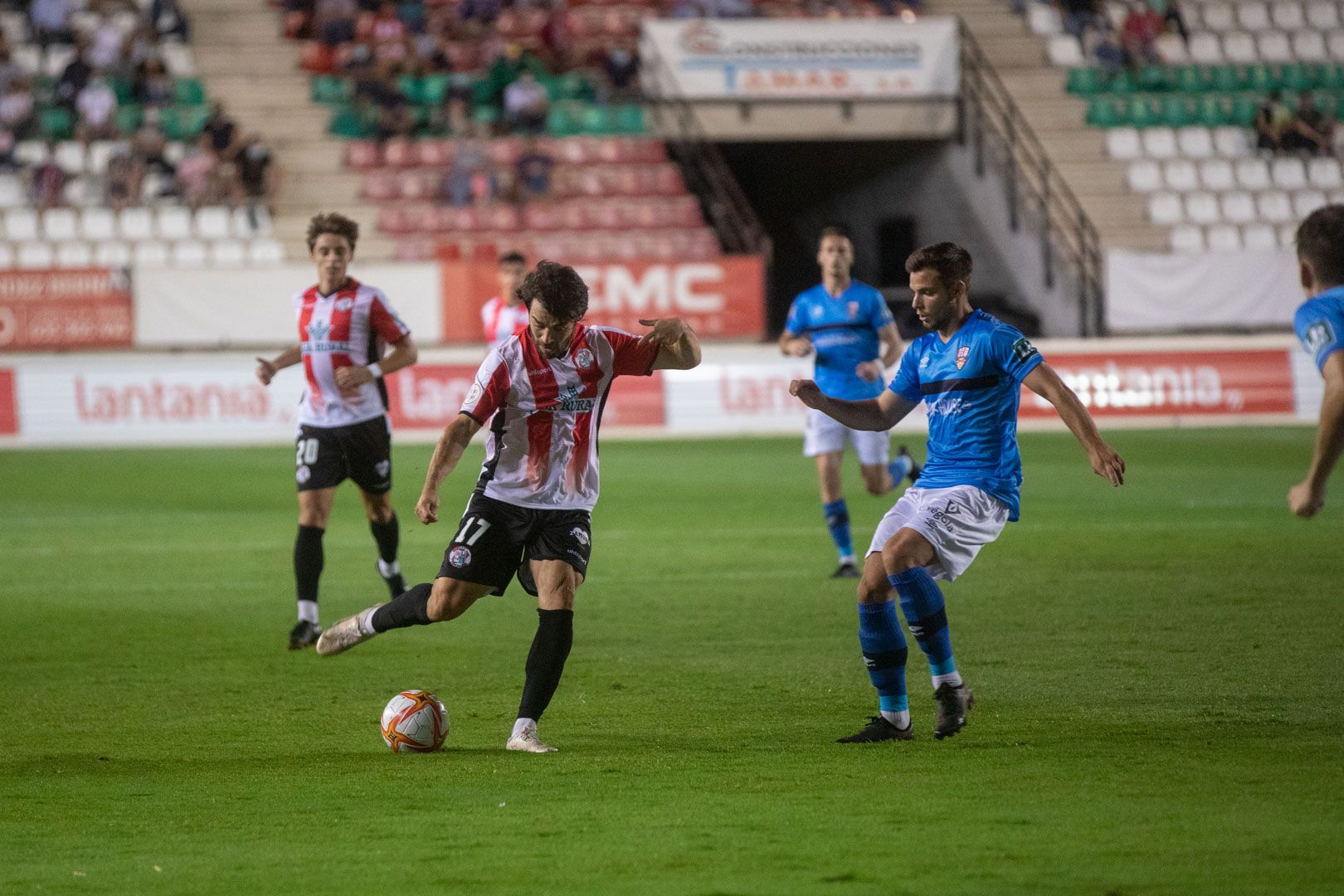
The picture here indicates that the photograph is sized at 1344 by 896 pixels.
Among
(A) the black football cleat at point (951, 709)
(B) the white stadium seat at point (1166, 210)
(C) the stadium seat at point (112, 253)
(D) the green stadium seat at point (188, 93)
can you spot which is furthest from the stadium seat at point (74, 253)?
(A) the black football cleat at point (951, 709)

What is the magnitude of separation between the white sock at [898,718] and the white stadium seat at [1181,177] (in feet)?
84.6

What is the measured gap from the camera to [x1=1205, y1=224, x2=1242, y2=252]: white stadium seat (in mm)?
29312

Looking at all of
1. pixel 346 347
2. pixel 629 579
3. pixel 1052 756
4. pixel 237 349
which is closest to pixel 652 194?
pixel 237 349

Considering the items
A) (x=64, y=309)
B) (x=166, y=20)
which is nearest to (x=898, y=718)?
(x=64, y=309)

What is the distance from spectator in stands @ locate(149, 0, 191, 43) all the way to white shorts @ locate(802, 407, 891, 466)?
20977 millimetres

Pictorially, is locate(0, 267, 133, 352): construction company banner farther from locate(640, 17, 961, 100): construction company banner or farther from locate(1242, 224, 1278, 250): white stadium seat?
locate(1242, 224, 1278, 250): white stadium seat

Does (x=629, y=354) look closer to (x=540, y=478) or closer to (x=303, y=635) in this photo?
(x=540, y=478)

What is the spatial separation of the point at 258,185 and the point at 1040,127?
13.9 meters

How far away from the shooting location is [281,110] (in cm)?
2900

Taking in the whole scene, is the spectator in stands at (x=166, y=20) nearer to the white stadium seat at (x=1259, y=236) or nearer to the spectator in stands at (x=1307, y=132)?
the white stadium seat at (x=1259, y=236)

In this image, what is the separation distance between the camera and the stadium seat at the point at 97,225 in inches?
1035

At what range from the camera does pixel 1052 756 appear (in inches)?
242

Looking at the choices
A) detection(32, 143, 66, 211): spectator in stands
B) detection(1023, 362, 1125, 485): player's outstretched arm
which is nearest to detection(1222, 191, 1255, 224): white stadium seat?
detection(32, 143, 66, 211): spectator in stands

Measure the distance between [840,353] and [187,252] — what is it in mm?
16896
